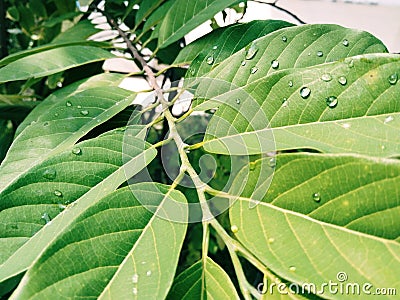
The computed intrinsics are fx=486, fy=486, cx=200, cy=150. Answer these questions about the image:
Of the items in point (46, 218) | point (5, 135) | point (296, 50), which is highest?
point (296, 50)

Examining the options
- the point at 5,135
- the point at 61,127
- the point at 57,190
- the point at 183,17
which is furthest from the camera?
the point at 5,135

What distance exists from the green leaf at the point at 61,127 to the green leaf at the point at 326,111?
0.62 feet

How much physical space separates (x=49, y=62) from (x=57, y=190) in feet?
0.92

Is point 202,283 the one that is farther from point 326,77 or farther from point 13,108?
point 13,108

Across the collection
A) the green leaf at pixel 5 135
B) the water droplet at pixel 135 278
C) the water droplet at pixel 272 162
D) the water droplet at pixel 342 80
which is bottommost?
the green leaf at pixel 5 135

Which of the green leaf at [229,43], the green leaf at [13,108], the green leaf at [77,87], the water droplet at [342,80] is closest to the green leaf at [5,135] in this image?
the green leaf at [13,108]

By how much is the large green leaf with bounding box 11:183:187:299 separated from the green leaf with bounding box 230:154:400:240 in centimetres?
8

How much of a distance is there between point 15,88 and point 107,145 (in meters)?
0.71

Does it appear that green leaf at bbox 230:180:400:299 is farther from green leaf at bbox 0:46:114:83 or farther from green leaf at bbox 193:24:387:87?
green leaf at bbox 0:46:114:83

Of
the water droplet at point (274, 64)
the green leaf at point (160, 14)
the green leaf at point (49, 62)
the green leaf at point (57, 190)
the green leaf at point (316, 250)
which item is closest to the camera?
the green leaf at point (316, 250)

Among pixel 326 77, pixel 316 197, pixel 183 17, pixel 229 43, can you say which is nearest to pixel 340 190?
pixel 316 197

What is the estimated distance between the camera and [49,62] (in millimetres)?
629

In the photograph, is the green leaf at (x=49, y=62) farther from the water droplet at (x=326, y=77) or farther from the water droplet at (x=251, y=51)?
the water droplet at (x=326, y=77)

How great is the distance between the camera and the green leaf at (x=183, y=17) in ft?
2.09
